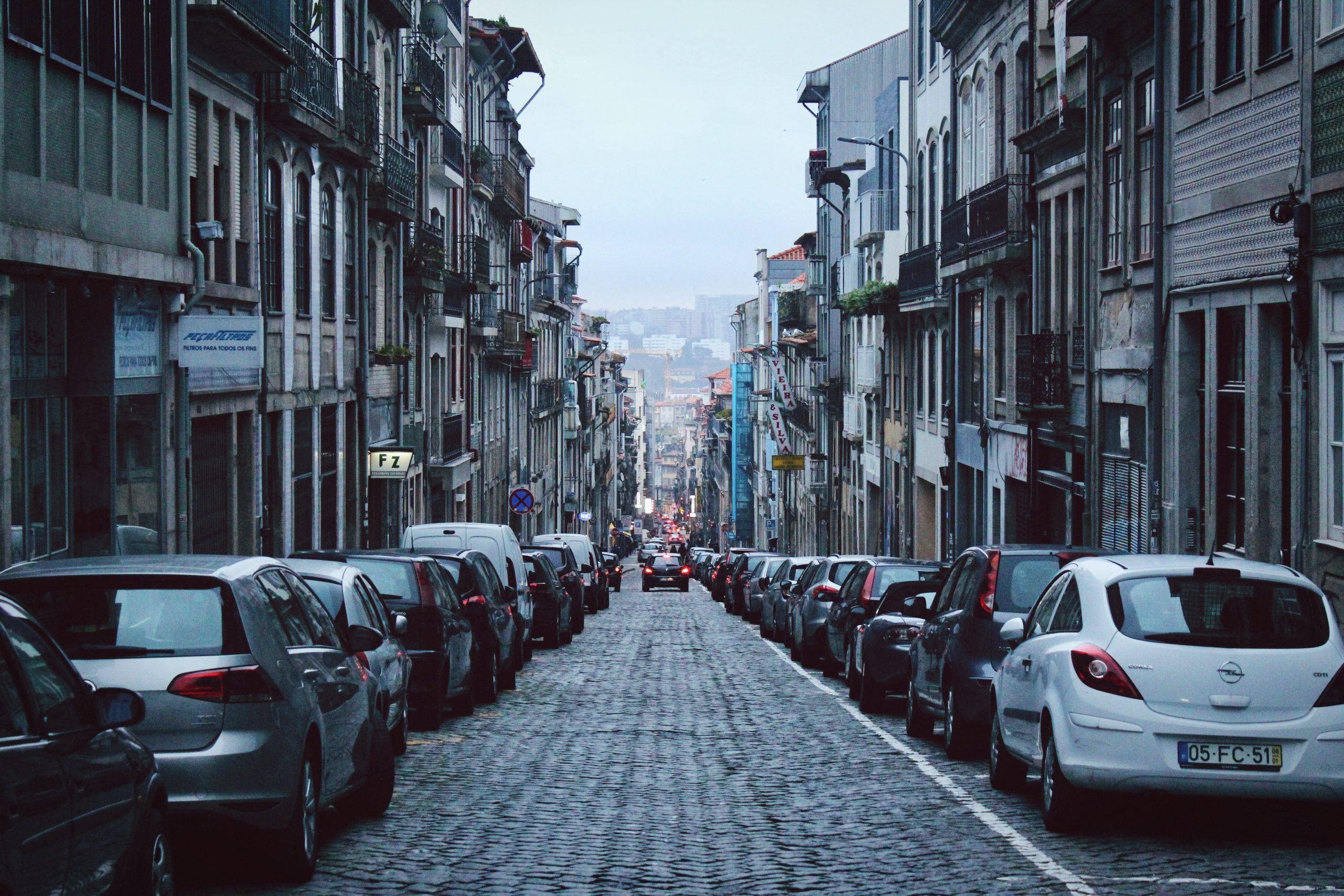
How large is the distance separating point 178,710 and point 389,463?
959 inches

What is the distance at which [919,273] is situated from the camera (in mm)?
38750

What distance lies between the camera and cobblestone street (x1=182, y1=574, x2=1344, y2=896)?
834 cm

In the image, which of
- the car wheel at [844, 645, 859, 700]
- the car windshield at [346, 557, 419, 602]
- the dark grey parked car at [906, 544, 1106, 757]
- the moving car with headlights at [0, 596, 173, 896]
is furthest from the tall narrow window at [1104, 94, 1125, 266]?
the moving car with headlights at [0, 596, 173, 896]

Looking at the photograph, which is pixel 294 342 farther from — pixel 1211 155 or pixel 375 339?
pixel 1211 155

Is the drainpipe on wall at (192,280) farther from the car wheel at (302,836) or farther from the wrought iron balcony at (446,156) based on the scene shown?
the wrought iron balcony at (446,156)

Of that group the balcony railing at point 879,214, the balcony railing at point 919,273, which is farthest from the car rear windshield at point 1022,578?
the balcony railing at point 879,214

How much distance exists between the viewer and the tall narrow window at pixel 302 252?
2720cm

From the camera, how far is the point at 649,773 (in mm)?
12484

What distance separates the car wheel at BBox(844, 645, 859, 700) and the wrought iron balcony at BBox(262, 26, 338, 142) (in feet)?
36.1

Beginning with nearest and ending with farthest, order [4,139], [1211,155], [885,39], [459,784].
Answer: [459,784] < [4,139] < [1211,155] < [885,39]

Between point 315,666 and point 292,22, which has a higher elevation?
point 292,22

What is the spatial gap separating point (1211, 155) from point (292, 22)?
527 inches

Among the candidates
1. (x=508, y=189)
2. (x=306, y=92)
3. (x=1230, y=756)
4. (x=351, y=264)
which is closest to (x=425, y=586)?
(x=1230, y=756)

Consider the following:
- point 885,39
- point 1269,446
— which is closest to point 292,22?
point 1269,446
